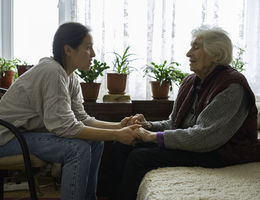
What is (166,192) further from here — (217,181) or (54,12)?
(54,12)

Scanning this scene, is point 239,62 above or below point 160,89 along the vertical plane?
above

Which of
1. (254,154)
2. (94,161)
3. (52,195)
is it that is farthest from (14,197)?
(254,154)

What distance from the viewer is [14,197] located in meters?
2.45

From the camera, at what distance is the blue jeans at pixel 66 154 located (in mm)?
1548

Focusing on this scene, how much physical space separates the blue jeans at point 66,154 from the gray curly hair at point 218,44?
907mm

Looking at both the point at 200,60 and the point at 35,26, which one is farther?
the point at 35,26

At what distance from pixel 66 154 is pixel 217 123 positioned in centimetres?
79

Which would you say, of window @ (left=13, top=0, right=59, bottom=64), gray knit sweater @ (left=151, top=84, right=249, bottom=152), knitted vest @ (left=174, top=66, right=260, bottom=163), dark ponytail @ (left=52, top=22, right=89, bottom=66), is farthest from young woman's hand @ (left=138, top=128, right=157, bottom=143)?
window @ (left=13, top=0, right=59, bottom=64)

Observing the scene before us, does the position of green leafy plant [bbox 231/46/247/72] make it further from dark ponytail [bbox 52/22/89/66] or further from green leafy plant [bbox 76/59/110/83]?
dark ponytail [bbox 52/22/89/66]

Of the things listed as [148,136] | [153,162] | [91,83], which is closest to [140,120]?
[148,136]

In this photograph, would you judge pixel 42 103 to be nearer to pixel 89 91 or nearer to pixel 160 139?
pixel 160 139

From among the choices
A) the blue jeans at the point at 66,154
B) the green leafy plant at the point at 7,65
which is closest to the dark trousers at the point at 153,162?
the blue jeans at the point at 66,154

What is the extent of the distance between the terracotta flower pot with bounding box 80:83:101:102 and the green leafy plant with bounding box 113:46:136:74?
30 centimetres

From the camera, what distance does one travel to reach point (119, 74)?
2617 mm
